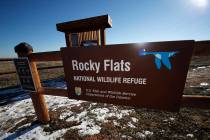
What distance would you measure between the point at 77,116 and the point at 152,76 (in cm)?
185

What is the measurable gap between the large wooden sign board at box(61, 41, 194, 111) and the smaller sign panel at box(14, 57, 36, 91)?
0.77 metres

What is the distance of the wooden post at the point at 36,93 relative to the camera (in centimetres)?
208

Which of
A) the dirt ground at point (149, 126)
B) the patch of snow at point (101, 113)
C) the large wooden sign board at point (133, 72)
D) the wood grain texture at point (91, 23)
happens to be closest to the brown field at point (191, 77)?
the dirt ground at point (149, 126)

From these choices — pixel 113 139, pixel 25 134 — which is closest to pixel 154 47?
pixel 113 139

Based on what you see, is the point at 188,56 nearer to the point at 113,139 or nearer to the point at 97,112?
the point at 113,139

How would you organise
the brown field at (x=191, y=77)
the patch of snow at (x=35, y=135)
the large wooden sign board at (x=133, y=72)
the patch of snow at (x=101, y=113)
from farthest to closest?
1. the brown field at (x=191, y=77)
2. the patch of snow at (x=101, y=113)
3. the patch of snow at (x=35, y=135)
4. the large wooden sign board at (x=133, y=72)

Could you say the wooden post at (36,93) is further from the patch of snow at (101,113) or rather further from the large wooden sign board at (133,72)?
the patch of snow at (101,113)

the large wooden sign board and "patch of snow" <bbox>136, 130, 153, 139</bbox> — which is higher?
the large wooden sign board

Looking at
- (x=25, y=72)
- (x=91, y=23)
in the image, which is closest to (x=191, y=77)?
(x=91, y=23)

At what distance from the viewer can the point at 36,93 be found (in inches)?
89.0

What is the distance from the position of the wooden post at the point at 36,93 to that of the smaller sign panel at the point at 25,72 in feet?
0.20

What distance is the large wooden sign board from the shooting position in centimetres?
130

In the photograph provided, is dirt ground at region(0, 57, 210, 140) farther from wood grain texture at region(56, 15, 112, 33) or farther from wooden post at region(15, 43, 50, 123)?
wood grain texture at region(56, 15, 112, 33)

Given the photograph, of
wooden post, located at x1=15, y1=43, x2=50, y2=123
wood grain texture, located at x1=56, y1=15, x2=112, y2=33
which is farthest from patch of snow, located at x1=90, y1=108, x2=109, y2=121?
wood grain texture, located at x1=56, y1=15, x2=112, y2=33
